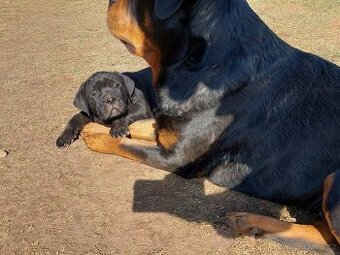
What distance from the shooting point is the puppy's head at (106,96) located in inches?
180

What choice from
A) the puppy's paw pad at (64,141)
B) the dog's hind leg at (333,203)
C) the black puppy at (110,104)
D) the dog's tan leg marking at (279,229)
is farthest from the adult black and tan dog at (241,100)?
the puppy's paw pad at (64,141)


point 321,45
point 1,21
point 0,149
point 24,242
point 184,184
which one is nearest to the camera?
point 24,242

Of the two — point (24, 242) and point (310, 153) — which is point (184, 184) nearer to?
point (310, 153)

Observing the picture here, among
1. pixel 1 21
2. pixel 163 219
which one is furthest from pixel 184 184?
pixel 1 21

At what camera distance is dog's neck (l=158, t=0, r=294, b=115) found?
3.54 metres

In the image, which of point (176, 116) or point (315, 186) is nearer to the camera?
point (315, 186)

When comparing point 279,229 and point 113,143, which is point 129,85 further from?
point 279,229

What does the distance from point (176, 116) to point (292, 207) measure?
1.16 metres

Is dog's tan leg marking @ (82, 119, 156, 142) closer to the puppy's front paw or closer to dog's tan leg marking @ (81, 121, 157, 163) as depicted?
dog's tan leg marking @ (81, 121, 157, 163)

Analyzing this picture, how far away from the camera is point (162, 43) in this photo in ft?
11.8

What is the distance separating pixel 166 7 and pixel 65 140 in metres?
1.79

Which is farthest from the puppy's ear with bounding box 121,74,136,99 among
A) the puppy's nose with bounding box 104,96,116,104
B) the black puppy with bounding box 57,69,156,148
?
the puppy's nose with bounding box 104,96,116,104

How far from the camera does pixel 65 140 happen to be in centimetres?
444

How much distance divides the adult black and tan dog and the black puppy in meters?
0.83
